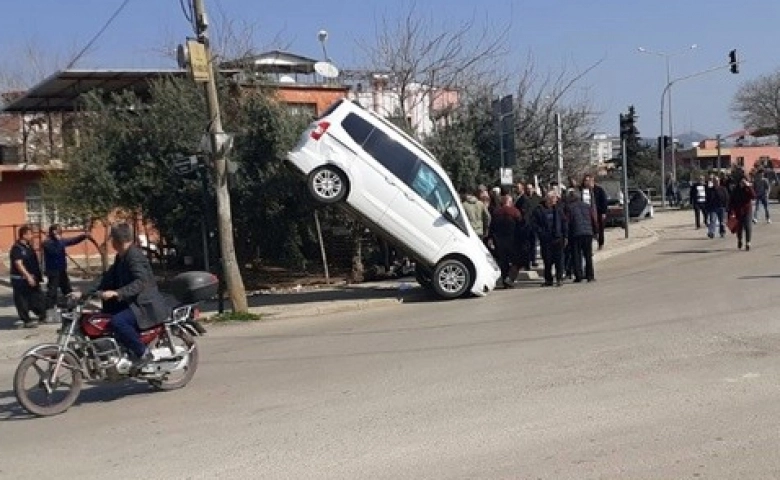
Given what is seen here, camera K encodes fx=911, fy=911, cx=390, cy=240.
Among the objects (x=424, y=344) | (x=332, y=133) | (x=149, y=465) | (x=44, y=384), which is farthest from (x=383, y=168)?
(x=149, y=465)

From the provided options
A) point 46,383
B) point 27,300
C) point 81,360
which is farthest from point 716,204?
point 46,383

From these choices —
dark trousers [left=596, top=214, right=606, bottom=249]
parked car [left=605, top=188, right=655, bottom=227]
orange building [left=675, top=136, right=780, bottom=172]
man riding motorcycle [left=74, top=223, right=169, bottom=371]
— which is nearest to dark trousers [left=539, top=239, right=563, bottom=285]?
dark trousers [left=596, top=214, right=606, bottom=249]

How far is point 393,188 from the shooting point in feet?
47.2

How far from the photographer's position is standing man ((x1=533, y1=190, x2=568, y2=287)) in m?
16.0

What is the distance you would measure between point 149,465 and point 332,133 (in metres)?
8.79

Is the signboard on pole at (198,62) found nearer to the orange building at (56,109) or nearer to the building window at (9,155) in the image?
the orange building at (56,109)

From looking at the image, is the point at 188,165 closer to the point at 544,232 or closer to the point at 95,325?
the point at 544,232

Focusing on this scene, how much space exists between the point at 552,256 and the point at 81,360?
9.91 metres

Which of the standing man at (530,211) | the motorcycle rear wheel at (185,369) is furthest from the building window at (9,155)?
the motorcycle rear wheel at (185,369)

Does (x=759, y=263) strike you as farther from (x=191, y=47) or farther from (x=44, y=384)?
(x=44, y=384)

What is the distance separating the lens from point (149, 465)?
621 centimetres

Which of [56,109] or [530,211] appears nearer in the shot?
[530,211]

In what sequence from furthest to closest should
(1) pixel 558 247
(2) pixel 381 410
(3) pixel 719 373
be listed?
(1) pixel 558 247
(3) pixel 719 373
(2) pixel 381 410

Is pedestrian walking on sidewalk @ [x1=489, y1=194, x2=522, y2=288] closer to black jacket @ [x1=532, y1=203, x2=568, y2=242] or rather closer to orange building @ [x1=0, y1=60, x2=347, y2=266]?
black jacket @ [x1=532, y1=203, x2=568, y2=242]
